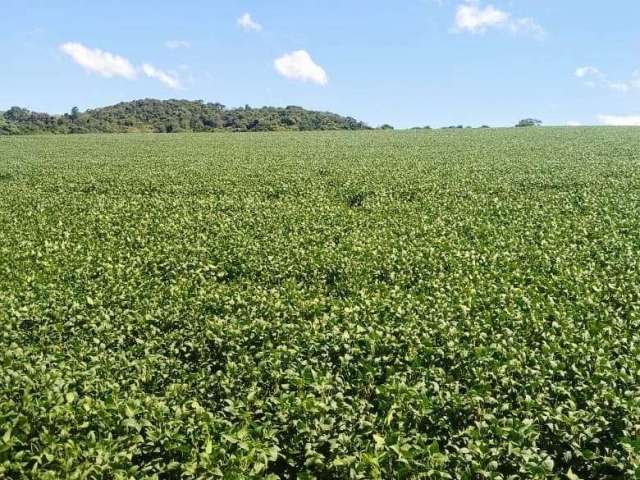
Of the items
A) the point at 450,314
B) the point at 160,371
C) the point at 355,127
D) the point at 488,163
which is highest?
the point at 355,127

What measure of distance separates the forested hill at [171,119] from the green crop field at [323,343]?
413 ft

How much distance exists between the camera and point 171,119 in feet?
519

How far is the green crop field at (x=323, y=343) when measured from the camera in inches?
238

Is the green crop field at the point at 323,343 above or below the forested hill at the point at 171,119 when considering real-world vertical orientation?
below

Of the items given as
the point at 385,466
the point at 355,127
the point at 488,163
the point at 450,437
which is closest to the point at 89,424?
the point at 385,466

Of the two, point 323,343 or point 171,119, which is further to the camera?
point 171,119

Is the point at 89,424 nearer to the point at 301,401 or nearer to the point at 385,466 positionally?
the point at 301,401

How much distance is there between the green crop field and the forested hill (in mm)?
125830

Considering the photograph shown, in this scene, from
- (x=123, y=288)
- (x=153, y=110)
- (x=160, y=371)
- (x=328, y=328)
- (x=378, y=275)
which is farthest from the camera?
(x=153, y=110)

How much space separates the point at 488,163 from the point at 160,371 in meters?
36.7

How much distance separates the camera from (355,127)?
163 meters

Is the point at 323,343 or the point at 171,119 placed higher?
the point at 171,119

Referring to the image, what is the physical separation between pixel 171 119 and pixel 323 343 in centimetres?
15983

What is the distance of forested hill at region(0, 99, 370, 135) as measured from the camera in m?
141
